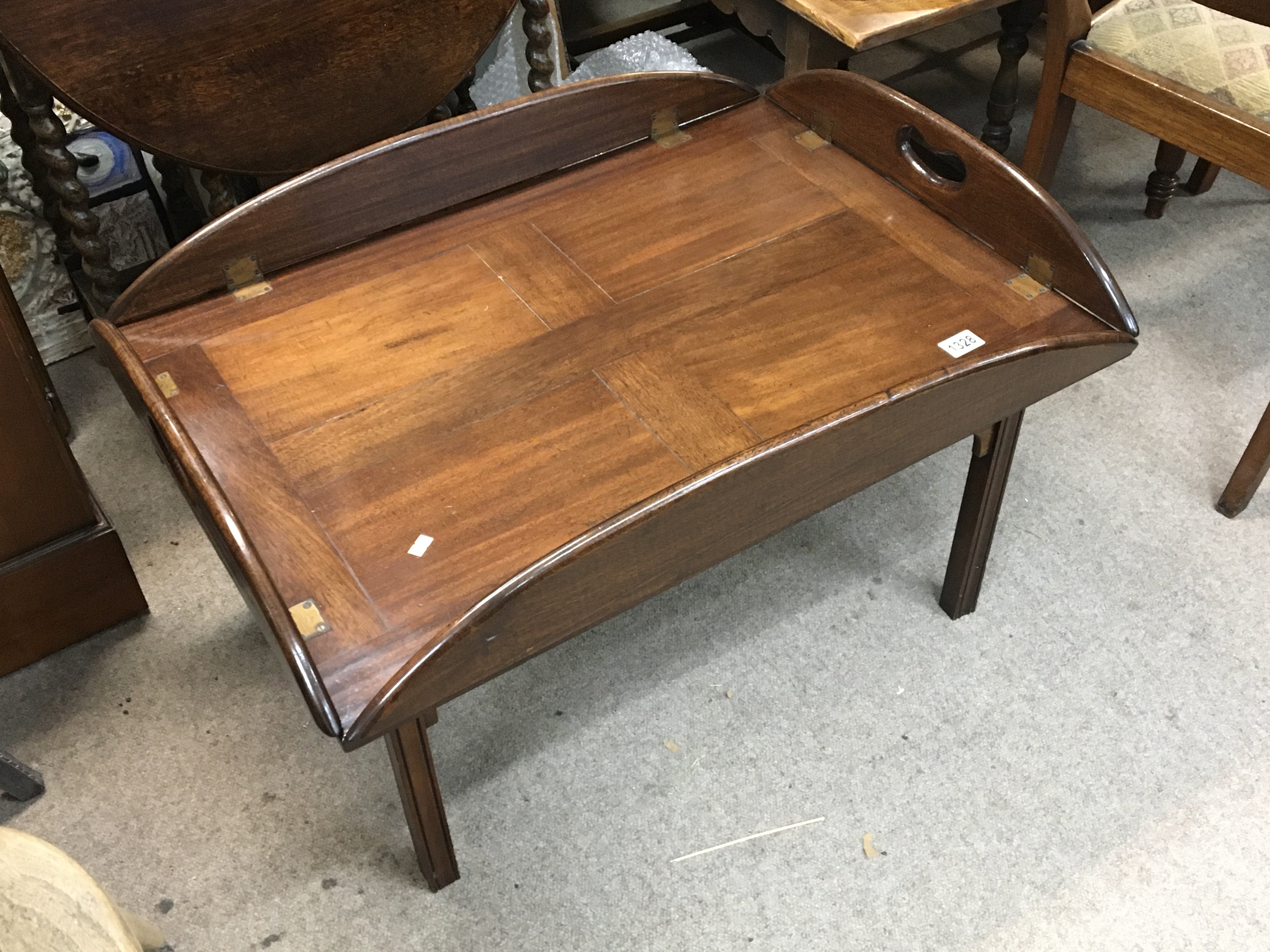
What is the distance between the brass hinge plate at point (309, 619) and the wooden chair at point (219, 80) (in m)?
0.75

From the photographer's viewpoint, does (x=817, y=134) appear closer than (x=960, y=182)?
No

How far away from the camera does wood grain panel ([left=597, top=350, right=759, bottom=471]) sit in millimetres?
1167

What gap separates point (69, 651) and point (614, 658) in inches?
27.6

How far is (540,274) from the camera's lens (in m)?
1.37

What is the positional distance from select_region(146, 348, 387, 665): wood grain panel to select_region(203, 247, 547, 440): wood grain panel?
20mm

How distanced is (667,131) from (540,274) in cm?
33

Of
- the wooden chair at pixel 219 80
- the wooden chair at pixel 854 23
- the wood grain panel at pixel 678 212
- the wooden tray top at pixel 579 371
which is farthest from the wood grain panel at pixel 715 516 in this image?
the wooden chair at pixel 219 80

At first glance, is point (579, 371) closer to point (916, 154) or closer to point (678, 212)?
point (678, 212)

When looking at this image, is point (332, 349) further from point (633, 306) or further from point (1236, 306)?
point (1236, 306)

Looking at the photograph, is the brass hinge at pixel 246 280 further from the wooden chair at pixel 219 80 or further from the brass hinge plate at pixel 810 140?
the brass hinge plate at pixel 810 140

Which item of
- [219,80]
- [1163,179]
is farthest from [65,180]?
[1163,179]

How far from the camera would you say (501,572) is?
3.48 ft

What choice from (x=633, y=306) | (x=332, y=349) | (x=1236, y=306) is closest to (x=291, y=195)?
(x=332, y=349)

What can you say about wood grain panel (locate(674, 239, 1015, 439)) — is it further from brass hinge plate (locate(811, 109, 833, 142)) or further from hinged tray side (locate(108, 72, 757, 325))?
hinged tray side (locate(108, 72, 757, 325))
